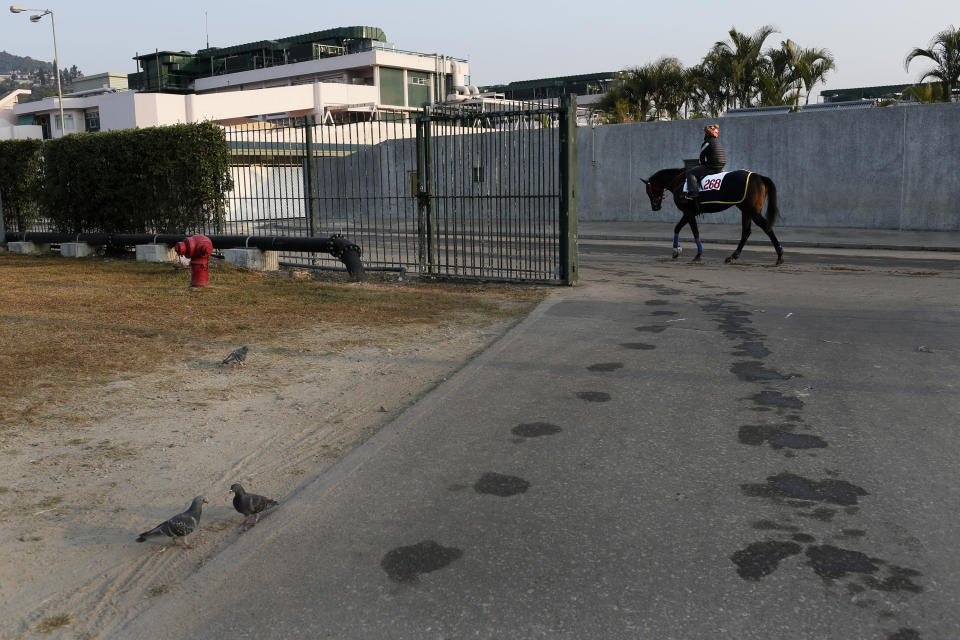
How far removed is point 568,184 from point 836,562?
8.52m

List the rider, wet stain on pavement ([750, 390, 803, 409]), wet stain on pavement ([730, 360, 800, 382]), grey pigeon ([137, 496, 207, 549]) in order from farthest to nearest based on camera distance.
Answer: the rider < wet stain on pavement ([730, 360, 800, 382]) < wet stain on pavement ([750, 390, 803, 409]) < grey pigeon ([137, 496, 207, 549])

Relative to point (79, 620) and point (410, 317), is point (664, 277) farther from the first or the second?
point (79, 620)

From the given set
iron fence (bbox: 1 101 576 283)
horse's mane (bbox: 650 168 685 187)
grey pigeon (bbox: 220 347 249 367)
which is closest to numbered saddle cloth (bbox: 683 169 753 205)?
horse's mane (bbox: 650 168 685 187)

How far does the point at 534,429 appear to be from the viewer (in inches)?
219

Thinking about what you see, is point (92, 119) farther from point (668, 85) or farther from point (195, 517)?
point (195, 517)

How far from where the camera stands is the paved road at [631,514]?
127 inches

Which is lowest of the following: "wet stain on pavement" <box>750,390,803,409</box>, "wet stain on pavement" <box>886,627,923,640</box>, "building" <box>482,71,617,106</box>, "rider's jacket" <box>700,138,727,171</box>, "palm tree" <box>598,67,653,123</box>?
"wet stain on pavement" <box>886,627,923,640</box>

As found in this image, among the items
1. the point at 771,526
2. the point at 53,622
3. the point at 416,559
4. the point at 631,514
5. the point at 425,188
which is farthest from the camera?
the point at 425,188

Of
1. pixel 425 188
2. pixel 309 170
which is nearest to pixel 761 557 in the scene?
pixel 425 188

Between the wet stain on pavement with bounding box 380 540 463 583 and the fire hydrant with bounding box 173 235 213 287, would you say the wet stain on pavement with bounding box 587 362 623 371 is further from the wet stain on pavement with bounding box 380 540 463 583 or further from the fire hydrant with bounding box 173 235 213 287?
the fire hydrant with bounding box 173 235 213 287

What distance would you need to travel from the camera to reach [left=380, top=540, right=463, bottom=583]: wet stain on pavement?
11.7 ft

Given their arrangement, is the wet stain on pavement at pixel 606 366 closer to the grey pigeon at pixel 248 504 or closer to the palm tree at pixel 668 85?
the grey pigeon at pixel 248 504

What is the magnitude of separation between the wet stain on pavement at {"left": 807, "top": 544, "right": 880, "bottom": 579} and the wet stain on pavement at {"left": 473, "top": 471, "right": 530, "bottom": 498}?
1548mm

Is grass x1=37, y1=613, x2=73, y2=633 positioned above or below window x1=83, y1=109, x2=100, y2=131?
below
